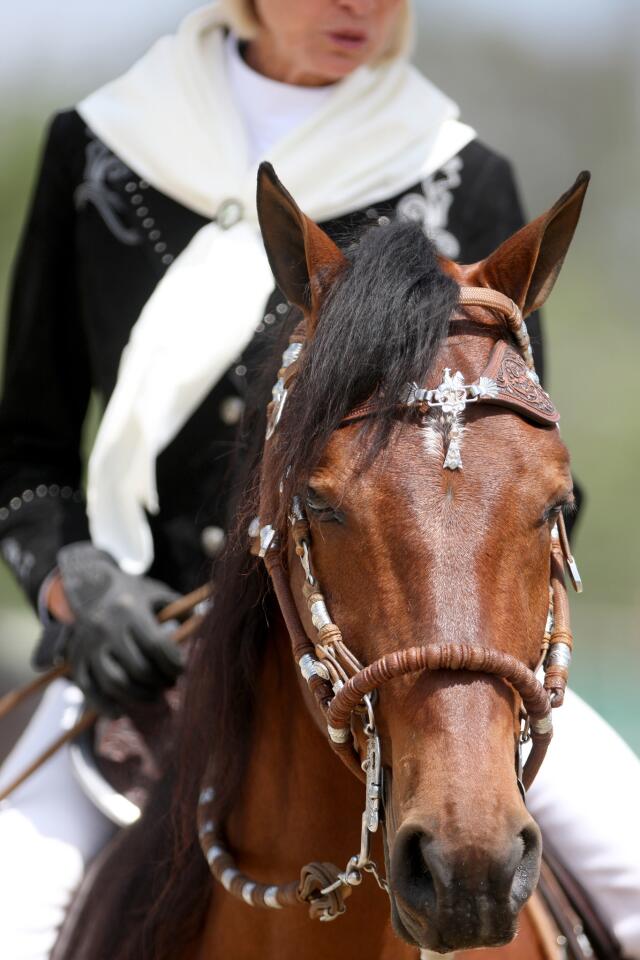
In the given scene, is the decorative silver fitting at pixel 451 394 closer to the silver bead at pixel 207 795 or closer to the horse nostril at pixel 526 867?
the horse nostril at pixel 526 867

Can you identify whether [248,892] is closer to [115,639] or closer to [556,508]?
[115,639]

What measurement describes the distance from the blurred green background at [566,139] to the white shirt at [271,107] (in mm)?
7390

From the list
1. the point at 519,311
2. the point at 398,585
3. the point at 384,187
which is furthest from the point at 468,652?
the point at 384,187

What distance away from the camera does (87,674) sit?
2352mm

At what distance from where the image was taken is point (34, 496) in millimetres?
2762

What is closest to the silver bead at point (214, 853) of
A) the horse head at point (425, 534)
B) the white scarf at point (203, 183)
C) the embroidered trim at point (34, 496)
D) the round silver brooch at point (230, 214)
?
the horse head at point (425, 534)

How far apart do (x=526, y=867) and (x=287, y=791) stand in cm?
55

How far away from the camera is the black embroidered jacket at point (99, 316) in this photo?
8.76ft

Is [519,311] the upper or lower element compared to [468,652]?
upper

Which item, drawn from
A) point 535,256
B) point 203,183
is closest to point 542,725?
point 535,256

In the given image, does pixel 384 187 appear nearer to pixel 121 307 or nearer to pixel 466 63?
pixel 121 307

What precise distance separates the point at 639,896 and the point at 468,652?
0.92 meters

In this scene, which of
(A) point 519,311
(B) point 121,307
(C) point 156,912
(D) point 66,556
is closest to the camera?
(A) point 519,311

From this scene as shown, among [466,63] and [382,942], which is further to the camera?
[466,63]
